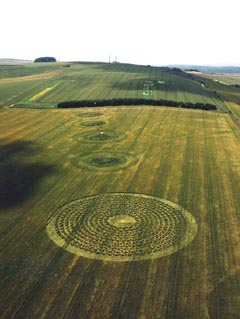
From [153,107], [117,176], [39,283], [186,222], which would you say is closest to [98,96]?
[153,107]

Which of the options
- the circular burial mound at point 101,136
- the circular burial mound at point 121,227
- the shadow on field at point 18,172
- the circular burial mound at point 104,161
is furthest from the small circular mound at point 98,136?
the circular burial mound at point 121,227

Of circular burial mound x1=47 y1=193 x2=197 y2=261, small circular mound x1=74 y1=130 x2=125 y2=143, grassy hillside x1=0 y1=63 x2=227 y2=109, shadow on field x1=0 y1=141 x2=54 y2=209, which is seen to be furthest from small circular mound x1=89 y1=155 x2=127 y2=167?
grassy hillside x1=0 y1=63 x2=227 y2=109

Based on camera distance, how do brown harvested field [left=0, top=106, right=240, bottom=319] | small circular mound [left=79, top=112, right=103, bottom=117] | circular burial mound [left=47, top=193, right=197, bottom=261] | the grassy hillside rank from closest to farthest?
brown harvested field [left=0, top=106, right=240, bottom=319] < circular burial mound [left=47, top=193, right=197, bottom=261] < small circular mound [left=79, top=112, right=103, bottom=117] < the grassy hillside

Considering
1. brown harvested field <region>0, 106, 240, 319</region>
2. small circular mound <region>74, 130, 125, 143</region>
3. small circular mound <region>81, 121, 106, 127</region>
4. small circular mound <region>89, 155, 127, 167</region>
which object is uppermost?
brown harvested field <region>0, 106, 240, 319</region>

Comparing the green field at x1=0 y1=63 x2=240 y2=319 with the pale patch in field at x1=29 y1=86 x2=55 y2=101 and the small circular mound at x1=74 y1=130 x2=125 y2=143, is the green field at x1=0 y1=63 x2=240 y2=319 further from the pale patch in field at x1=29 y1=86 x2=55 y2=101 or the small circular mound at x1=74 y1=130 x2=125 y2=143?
the pale patch in field at x1=29 y1=86 x2=55 y2=101

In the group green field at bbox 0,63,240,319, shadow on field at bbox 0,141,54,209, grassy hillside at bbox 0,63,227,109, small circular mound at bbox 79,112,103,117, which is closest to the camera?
green field at bbox 0,63,240,319

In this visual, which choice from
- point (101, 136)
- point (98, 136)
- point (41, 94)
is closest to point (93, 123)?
point (98, 136)
